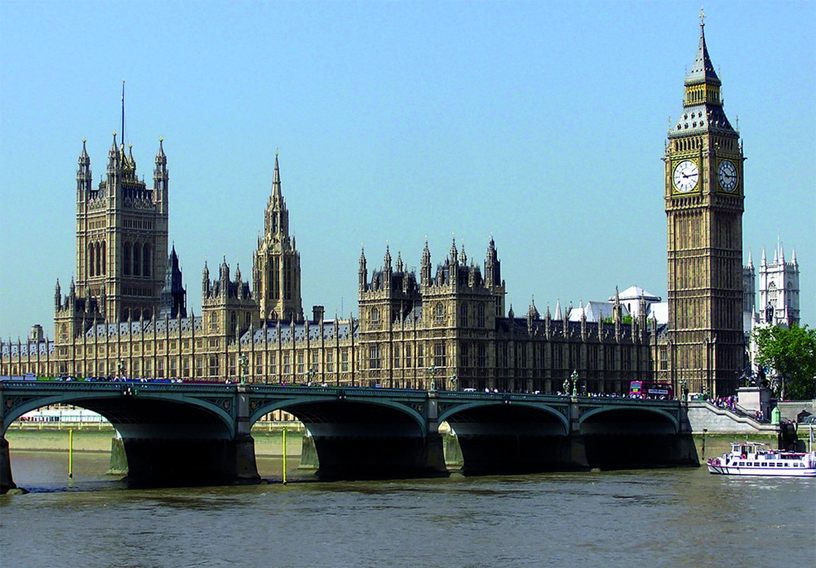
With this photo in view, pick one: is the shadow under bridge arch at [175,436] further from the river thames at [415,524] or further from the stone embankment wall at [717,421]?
the stone embankment wall at [717,421]

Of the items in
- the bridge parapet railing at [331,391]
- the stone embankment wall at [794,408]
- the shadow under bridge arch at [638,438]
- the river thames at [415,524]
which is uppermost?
the bridge parapet railing at [331,391]

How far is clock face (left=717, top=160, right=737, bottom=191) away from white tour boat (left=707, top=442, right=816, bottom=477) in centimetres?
5519

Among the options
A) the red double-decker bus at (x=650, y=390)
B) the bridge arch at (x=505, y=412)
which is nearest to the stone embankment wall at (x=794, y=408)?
the red double-decker bus at (x=650, y=390)

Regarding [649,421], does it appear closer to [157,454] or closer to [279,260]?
[157,454]

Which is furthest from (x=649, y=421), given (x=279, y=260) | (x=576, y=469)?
(x=279, y=260)

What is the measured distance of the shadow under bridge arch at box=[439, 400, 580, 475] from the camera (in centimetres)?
11875

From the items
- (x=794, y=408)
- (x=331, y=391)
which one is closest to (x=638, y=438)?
(x=794, y=408)

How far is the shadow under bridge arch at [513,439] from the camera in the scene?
11875cm

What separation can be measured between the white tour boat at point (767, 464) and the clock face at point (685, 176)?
54435 millimetres

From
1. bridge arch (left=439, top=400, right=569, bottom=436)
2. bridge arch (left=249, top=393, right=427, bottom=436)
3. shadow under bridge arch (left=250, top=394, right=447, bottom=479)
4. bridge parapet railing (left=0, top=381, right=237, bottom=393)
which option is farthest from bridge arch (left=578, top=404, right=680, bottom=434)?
bridge parapet railing (left=0, top=381, right=237, bottom=393)

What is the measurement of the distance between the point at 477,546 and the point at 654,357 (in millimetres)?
100558

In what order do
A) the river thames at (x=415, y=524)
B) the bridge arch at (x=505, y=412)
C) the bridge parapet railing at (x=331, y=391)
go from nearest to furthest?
the river thames at (x=415, y=524) < the bridge parapet railing at (x=331, y=391) < the bridge arch at (x=505, y=412)

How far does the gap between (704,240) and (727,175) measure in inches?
273

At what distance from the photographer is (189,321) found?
642ft
